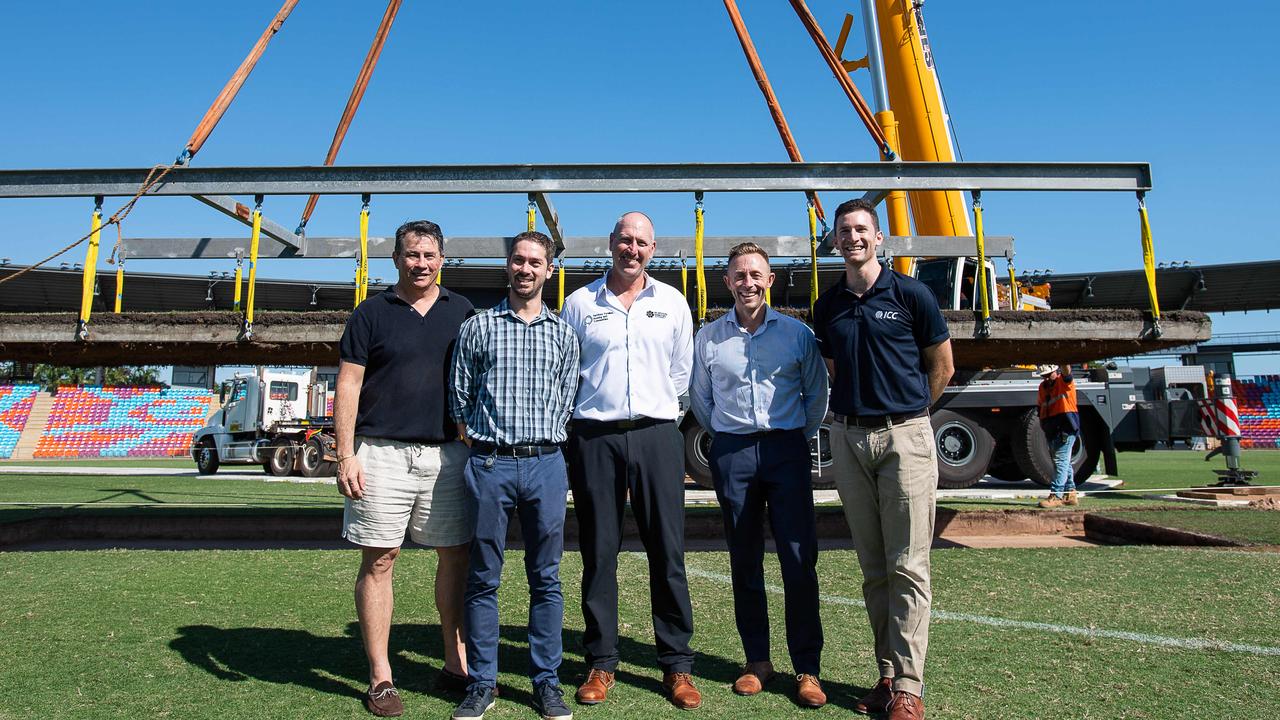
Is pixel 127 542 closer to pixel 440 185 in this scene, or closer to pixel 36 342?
pixel 36 342

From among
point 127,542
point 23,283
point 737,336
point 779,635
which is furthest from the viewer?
point 23,283

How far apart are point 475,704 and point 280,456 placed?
58.0ft

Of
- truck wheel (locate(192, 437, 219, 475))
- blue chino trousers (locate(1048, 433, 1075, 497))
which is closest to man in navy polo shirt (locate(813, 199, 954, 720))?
blue chino trousers (locate(1048, 433, 1075, 497))

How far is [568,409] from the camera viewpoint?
2.99 m

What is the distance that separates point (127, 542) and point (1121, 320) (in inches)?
326

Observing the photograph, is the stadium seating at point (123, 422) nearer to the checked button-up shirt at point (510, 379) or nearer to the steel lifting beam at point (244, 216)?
the steel lifting beam at point (244, 216)

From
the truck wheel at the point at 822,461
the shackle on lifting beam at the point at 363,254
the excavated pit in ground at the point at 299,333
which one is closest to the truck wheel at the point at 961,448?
the truck wheel at the point at 822,461

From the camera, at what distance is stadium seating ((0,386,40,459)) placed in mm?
33125

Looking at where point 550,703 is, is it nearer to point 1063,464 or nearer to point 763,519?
point 763,519

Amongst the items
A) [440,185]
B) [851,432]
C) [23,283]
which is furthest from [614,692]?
[23,283]

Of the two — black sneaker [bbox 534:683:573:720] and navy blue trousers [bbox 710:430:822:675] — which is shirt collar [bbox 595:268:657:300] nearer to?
navy blue trousers [bbox 710:430:822:675]

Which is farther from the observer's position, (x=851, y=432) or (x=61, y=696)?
(x=851, y=432)

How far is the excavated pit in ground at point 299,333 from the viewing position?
5.03m

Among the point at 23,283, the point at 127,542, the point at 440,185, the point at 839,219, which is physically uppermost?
the point at 23,283
